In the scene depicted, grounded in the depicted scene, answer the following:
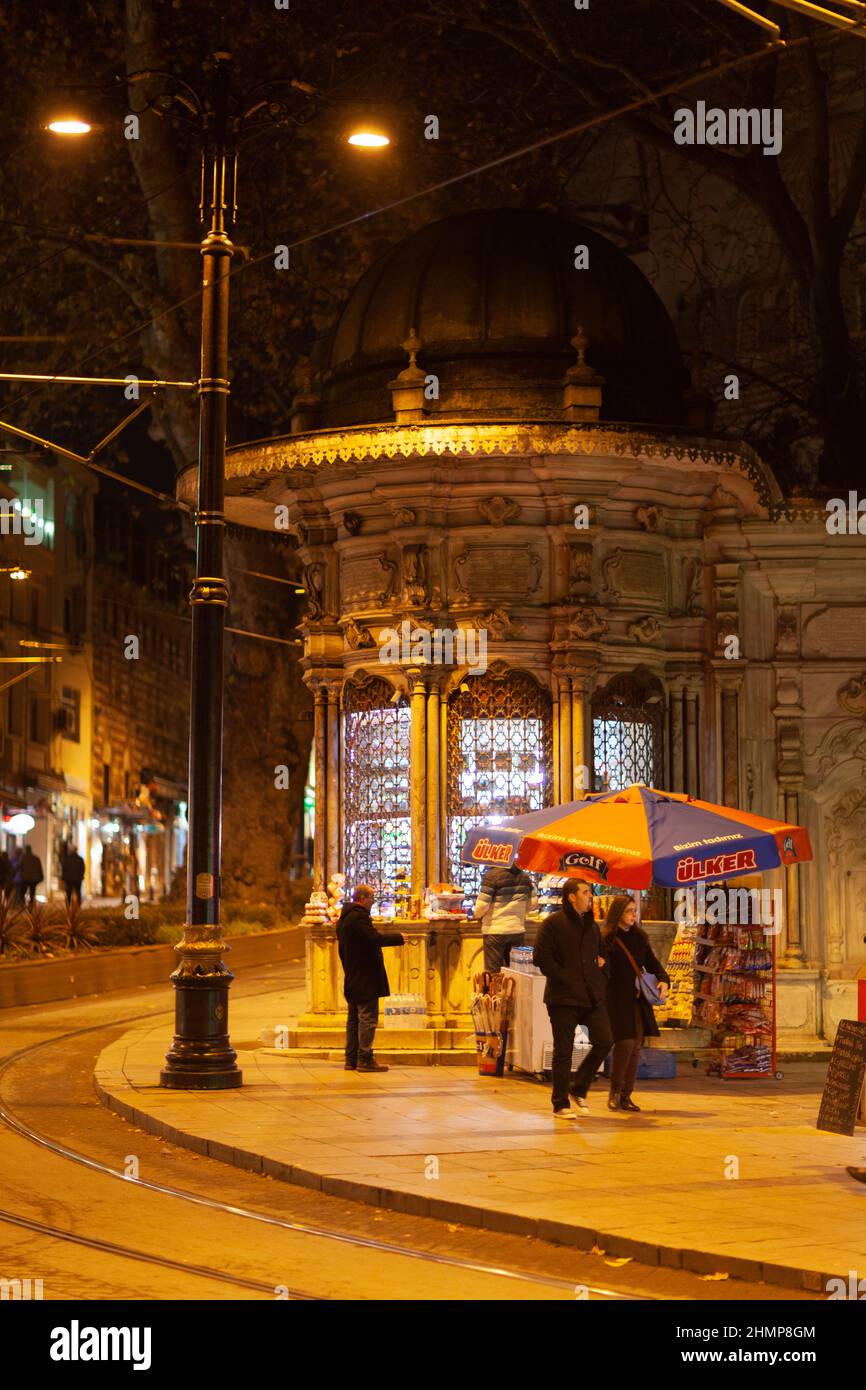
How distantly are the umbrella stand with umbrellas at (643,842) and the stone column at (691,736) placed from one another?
2.79m

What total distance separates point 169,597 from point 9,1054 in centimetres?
5841

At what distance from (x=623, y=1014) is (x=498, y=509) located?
601 cm

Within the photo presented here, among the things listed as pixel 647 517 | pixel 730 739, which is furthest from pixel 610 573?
pixel 730 739

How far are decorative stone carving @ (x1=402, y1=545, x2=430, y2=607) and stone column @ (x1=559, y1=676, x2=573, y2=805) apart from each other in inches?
62.6

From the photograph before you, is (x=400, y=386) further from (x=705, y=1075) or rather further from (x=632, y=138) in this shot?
(x=632, y=138)

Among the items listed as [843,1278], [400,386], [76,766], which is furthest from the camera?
[76,766]

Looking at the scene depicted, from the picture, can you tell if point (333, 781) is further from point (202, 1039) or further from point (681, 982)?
point (202, 1039)

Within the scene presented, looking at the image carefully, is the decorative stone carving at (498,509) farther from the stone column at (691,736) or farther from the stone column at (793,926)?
the stone column at (793,926)

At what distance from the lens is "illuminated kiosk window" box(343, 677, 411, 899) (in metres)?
20.5

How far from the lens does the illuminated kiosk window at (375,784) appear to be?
20.5m

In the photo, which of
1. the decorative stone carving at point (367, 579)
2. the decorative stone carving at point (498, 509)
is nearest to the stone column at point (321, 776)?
the decorative stone carving at point (367, 579)

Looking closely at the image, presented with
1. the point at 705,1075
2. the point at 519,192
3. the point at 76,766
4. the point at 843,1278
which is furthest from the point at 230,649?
the point at 76,766

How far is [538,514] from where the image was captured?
66.4 feet

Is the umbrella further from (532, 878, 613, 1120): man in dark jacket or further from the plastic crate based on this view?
the plastic crate
